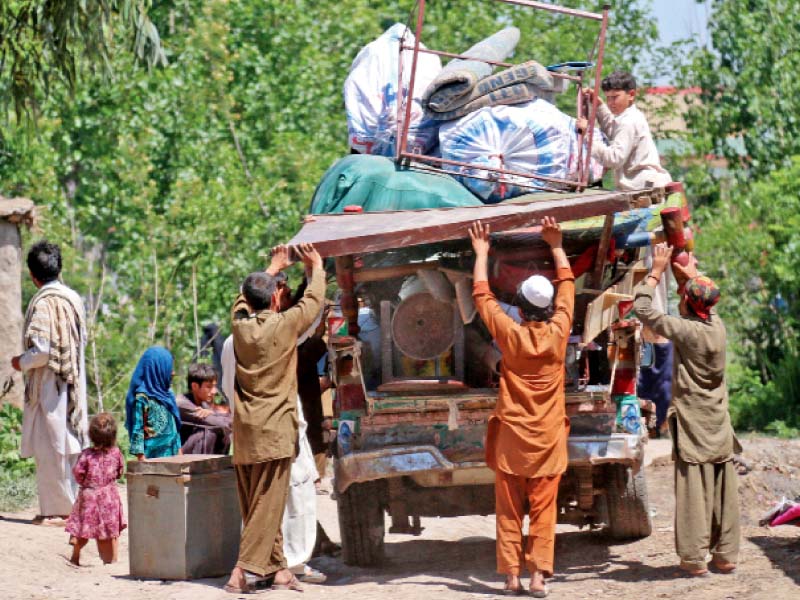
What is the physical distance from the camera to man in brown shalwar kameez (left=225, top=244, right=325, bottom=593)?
7160 mm

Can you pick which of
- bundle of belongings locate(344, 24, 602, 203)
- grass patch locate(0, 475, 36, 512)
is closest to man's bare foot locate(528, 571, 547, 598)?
bundle of belongings locate(344, 24, 602, 203)

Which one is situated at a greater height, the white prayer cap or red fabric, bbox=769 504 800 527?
the white prayer cap

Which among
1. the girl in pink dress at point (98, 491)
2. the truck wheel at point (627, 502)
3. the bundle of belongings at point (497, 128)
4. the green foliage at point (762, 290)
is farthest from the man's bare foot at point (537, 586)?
the green foliage at point (762, 290)

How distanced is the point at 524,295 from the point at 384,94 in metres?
2.49

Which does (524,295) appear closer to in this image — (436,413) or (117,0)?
(436,413)

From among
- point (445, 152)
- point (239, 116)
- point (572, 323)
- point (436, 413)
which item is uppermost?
point (239, 116)

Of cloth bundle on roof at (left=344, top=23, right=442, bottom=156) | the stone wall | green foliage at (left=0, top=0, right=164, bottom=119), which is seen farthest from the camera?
the stone wall

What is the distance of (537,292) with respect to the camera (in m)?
7.04

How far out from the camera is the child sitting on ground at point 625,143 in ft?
28.5

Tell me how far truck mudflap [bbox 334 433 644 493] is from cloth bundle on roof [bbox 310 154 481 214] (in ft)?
4.67

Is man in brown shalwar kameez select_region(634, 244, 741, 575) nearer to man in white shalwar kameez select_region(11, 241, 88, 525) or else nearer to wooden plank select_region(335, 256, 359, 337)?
wooden plank select_region(335, 256, 359, 337)

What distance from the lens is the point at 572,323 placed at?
7.54m

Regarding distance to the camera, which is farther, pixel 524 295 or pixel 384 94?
pixel 384 94

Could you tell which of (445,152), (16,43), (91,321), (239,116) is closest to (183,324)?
(91,321)
